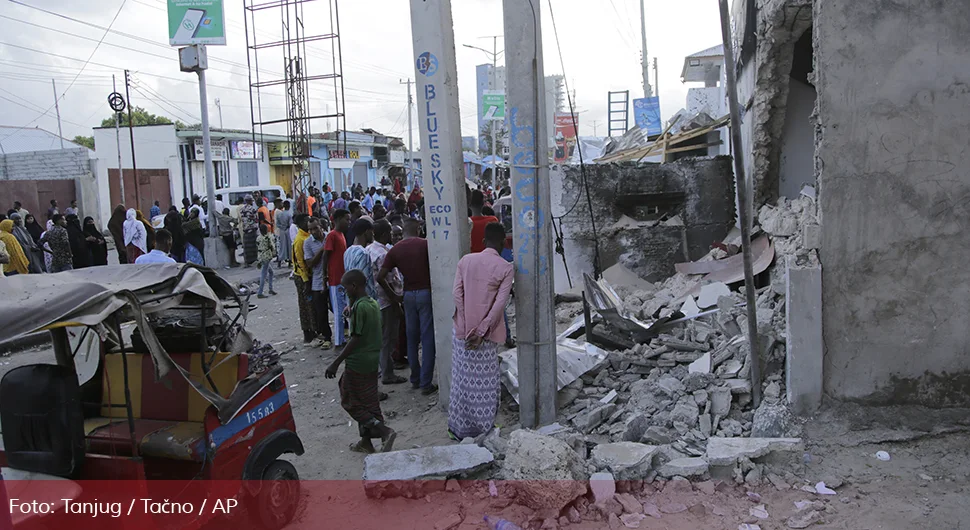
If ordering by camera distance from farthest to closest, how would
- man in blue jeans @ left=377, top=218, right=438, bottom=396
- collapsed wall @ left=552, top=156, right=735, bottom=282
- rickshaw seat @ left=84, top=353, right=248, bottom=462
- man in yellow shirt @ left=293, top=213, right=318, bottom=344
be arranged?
collapsed wall @ left=552, top=156, right=735, bottom=282
man in yellow shirt @ left=293, top=213, right=318, bottom=344
man in blue jeans @ left=377, top=218, right=438, bottom=396
rickshaw seat @ left=84, top=353, right=248, bottom=462

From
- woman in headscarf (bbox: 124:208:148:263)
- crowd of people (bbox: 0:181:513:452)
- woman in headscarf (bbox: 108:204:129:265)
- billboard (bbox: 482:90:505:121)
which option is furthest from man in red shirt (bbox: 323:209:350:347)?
billboard (bbox: 482:90:505:121)

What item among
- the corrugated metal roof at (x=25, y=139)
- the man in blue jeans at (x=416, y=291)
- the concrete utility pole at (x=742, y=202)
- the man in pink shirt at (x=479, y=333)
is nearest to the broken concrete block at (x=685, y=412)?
the concrete utility pole at (x=742, y=202)

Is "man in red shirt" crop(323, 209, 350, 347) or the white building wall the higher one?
the white building wall

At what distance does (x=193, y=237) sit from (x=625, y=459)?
12.0 m

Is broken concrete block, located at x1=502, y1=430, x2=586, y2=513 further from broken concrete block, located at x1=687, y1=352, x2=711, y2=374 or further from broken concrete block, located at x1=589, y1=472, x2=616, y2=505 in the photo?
broken concrete block, located at x1=687, y1=352, x2=711, y2=374

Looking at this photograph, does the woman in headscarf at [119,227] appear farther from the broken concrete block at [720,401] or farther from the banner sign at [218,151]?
the banner sign at [218,151]

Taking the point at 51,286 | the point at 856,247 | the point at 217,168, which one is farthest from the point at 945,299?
the point at 217,168

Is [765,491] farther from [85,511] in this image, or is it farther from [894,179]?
[85,511]

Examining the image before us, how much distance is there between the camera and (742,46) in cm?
858

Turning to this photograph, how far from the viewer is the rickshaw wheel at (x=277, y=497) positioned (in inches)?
155

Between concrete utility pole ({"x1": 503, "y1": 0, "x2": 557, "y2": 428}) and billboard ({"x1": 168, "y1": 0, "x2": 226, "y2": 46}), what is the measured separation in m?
12.4

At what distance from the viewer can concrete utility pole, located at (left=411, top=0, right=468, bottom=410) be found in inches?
221

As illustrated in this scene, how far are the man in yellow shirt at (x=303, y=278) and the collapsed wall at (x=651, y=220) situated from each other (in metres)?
3.85

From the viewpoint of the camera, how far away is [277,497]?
4.09 meters
